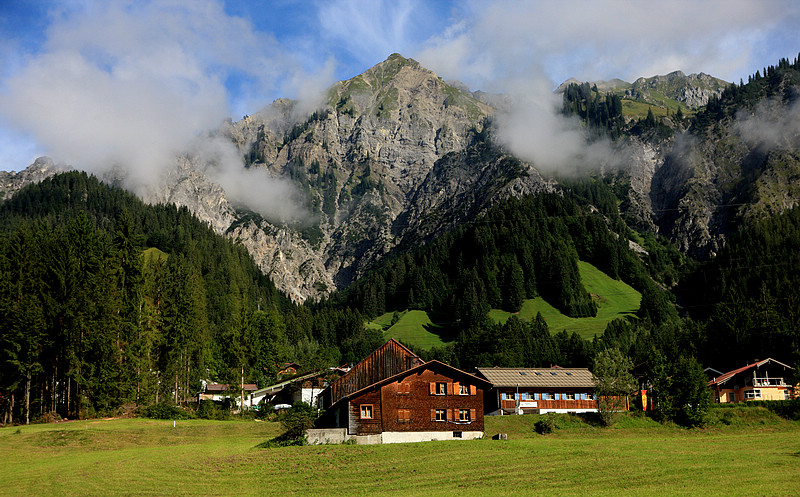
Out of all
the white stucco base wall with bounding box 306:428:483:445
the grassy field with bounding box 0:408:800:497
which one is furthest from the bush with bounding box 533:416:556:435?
the white stucco base wall with bounding box 306:428:483:445

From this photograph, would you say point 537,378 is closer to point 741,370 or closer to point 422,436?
point 741,370

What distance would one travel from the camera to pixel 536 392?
89.8 meters

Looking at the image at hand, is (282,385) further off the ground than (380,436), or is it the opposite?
(282,385)

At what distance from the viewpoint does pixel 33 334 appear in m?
65.1

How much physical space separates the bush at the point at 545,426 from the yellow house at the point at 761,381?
1404 inches

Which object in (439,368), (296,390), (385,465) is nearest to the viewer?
(385,465)

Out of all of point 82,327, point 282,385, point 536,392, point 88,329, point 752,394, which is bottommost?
point 752,394

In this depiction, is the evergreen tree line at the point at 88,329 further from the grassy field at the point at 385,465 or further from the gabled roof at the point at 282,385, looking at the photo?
the gabled roof at the point at 282,385

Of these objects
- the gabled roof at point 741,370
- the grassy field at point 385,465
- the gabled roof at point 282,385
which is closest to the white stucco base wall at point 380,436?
the grassy field at point 385,465

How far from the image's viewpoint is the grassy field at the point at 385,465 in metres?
37.4

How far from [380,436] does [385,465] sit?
54.7 ft

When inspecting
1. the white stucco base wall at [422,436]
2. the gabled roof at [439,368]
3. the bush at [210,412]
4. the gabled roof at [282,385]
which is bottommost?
the white stucco base wall at [422,436]

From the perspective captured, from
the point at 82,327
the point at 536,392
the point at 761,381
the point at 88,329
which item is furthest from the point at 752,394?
the point at 82,327

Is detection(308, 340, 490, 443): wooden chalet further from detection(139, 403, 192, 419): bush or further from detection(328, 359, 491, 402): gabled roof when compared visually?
detection(139, 403, 192, 419): bush
